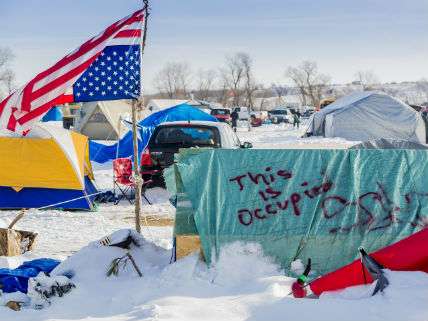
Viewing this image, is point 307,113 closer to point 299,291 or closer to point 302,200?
point 302,200

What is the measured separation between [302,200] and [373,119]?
25.2 meters

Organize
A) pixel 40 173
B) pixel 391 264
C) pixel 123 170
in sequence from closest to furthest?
pixel 391 264 < pixel 40 173 < pixel 123 170

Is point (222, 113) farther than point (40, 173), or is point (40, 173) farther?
point (222, 113)

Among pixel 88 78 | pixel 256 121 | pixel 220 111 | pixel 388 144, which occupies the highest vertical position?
pixel 88 78

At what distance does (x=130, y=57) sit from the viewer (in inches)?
316

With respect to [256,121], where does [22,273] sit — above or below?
above

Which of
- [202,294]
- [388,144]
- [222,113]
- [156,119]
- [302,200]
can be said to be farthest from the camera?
[222,113]

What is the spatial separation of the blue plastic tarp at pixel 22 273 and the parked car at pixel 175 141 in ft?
18.7

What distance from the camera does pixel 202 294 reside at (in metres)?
6.54

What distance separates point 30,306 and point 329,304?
3.05m

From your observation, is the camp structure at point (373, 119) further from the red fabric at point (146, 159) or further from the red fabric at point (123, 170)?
the red fabric at point (123, 170)

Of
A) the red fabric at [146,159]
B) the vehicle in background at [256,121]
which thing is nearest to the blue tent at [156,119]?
the red fabric at [146,159]

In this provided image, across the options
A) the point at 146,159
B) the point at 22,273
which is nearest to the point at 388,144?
the point at 146,159

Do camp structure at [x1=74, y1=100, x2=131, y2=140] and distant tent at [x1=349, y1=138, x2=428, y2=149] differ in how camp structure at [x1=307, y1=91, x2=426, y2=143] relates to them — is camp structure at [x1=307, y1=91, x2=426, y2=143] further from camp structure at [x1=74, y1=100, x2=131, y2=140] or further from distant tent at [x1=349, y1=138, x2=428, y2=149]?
distant tent at [x1=349, y1=138, x2=428, y2=149]
